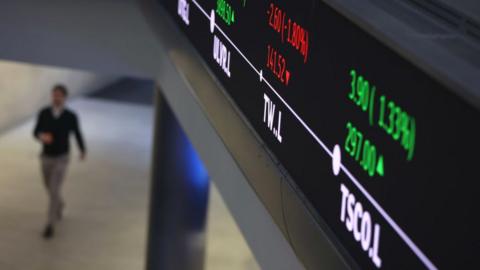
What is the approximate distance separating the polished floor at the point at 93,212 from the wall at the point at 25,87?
0.66 ft

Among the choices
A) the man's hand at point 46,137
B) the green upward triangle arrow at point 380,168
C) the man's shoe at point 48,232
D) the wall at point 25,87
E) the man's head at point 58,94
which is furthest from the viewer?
the wall at point 25,87

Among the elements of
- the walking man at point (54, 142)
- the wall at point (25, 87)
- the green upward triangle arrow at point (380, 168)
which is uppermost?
the green upward triangle arrow at point (380, 168)

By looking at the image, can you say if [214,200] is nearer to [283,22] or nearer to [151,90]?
[151,90]

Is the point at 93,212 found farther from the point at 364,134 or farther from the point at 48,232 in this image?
the point at 364,134

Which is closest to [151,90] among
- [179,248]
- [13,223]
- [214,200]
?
[214,200]

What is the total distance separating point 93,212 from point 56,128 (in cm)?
111

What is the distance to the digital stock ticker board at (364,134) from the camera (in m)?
1.66

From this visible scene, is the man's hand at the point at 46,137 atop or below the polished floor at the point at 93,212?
atop

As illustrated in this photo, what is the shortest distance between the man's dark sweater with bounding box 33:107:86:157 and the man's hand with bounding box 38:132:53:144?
2 centimetres

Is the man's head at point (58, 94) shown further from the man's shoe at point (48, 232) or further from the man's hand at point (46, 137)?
the man's shoe at point (48, 232)

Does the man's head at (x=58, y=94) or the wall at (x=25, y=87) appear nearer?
the man's head at (x=58, y=94)

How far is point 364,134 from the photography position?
6.96 feet

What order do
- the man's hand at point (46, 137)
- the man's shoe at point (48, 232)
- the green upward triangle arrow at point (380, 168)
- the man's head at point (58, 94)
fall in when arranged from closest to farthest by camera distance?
the green upward triangle arrow at point (380, 168) < the man's head at point (58, 94) < the man's hand at point (46, 137) < the man's shoe at point (48, 232)

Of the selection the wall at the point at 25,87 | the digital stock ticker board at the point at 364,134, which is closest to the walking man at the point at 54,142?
the wall at the point at 25,87
